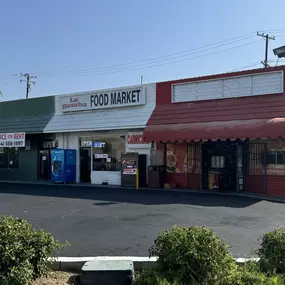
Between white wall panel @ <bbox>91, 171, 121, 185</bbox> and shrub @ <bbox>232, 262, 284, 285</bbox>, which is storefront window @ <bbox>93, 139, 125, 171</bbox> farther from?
shrub @ <bbox>232, 262, 284, 285</bbox>

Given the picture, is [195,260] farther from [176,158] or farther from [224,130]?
[176,158]

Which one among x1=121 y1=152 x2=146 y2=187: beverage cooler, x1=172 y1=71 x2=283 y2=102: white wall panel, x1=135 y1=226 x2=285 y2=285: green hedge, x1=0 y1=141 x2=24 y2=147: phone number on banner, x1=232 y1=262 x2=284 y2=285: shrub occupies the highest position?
x1=172 y1=71 x2=283 y2=102: white wall panel

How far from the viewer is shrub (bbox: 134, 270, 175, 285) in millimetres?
4489

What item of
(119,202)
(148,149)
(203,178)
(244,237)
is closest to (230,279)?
(244,237)

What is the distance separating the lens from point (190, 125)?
18484mm

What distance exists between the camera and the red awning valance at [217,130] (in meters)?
15.6

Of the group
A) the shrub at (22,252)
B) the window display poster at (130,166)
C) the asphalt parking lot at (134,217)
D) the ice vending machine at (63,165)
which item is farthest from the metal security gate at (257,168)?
the shrub at (22,252)

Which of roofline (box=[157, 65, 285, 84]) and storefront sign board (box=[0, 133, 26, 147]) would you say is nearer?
roofline (box=[157, 65, 285, 84])

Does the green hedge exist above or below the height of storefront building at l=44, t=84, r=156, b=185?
below

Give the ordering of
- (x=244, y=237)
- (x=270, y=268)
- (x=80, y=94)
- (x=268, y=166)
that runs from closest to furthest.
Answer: (x=270, y=268)
(x=244, y=237)
(x=268, y=166)
(x=80, y=94)

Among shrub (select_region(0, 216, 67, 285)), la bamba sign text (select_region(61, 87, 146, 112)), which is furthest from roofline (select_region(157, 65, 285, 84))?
shrub (select_region(0, 216, 67, 285))

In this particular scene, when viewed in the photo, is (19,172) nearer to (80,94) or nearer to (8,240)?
(80,94)

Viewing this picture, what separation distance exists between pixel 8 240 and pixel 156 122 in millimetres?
15912

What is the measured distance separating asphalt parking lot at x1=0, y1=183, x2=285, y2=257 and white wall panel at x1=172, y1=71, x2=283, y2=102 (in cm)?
485
